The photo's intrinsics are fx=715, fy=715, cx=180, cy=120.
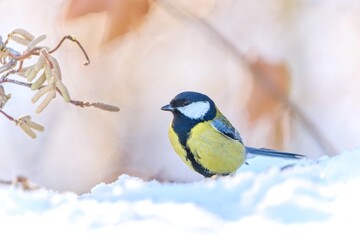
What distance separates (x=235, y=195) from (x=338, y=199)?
0.08 metres

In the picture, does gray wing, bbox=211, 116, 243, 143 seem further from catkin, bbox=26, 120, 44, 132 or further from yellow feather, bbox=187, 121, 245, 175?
catkin, bbox=26, 120, 44, 132

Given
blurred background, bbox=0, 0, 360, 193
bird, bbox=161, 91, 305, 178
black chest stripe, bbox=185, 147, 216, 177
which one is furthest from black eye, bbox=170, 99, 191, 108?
blurred background, bbox=0, 0, 360, 193

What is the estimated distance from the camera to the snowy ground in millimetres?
535

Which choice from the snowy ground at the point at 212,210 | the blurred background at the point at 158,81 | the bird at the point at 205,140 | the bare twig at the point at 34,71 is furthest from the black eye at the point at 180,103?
the snowy ground at the point at 212,210

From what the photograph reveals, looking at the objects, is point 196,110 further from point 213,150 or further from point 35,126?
point 35,126

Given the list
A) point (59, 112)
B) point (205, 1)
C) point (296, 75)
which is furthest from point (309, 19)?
point (59, 112)

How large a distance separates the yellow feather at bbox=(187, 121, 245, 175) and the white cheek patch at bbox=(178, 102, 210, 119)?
0.10 feet

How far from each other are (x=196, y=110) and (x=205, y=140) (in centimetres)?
10

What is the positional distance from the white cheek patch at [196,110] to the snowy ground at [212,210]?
102cm

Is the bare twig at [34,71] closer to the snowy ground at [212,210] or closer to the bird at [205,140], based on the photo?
the snowy ground at [212,210]

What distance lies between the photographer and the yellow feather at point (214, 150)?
1.60 meters

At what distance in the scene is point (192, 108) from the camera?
171 centimetres

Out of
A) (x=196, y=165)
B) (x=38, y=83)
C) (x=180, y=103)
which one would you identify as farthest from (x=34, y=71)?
(x=180, y=103)

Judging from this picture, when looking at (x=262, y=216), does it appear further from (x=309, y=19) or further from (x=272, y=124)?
(x=309, y=19)
